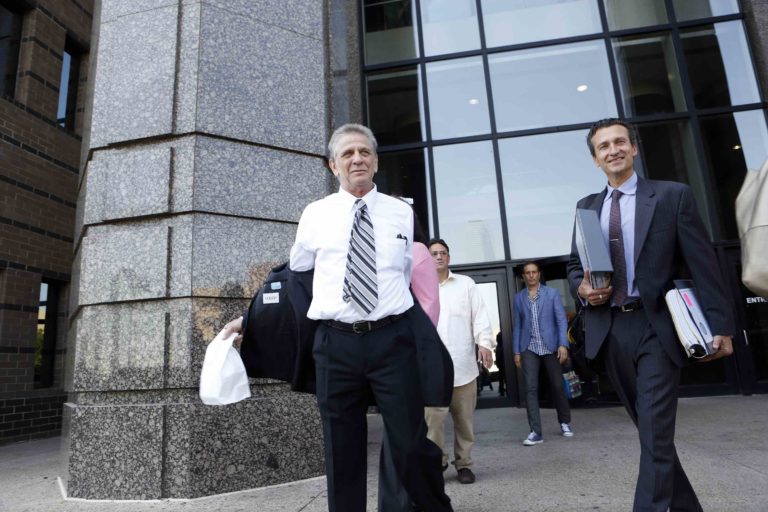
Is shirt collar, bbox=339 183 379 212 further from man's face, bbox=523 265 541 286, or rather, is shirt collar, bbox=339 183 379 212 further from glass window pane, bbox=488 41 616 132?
glass window pane, bbox=488 41 616 132

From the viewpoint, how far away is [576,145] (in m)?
10.0

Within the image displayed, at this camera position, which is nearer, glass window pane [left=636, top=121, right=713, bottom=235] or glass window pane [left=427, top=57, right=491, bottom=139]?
glass window pane [left=636, top=121, right=713, bottom=235]

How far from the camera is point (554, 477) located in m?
4.07

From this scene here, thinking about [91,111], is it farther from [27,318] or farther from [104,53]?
[27,318]

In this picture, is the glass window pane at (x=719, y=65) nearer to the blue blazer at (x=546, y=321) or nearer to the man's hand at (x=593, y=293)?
the blue blazer at (x=546, y=321)

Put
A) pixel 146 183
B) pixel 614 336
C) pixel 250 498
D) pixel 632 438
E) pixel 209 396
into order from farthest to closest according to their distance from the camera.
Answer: pixel 632 438, pixel 146 183, pixel 250 498, pixel 614 336, pixel 209 396

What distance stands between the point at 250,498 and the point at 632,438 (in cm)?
404

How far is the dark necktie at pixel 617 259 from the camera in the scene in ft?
8.59

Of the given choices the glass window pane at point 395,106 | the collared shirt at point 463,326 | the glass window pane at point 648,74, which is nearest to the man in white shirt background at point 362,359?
the collared shirt at point 463,326

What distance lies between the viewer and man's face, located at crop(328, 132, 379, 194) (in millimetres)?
2574

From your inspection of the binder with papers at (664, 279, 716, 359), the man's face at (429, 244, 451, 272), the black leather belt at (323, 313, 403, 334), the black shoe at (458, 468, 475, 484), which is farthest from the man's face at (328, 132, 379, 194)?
the black shoe at (458, 468, 475, 484)

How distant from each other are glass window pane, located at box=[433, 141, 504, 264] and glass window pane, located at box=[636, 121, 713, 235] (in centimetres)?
276

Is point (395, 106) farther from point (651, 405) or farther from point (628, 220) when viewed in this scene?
point (651, 405)

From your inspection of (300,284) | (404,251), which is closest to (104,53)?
(300,284)
